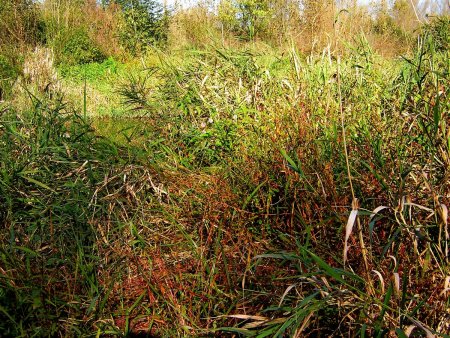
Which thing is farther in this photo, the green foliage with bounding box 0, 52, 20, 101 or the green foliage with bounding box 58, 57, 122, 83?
the green foliage with bounding box 58, 57, 122, 83

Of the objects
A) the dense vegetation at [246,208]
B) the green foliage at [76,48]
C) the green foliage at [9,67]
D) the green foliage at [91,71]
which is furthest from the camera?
the green foliage at [76,48]

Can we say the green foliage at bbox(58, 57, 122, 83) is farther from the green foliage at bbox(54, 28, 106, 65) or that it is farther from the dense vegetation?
the dense vegetation

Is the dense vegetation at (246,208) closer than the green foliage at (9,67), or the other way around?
the dense vegetation at (246,208)

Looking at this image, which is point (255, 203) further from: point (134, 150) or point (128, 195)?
point (134, 150)

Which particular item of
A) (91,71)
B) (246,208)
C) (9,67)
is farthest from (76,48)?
(246,208)

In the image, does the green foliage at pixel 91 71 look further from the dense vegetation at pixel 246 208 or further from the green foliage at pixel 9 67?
the dense vegetation at pixel 246 208

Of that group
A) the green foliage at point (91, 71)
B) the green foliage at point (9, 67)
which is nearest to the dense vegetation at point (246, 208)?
the green foliage at point (9, 67)

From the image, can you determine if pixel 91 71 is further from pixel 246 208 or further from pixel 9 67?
pixel 246 208

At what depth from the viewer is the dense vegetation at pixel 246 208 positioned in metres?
1.83

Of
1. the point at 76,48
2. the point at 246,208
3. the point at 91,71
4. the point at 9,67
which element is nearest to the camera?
the point at 246,208

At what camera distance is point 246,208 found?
2666mm

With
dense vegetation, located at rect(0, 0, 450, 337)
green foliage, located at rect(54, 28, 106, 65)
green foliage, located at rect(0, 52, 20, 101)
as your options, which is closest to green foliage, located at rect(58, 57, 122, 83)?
green foliage, located at rect(54, 28, 106, 65)

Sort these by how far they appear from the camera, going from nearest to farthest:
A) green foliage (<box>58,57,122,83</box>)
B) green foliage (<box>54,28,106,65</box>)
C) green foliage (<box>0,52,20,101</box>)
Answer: green foliage (<box>0,52,20,101</box>) → green foliage (<box>58,57,122,83</box>) → green foliage (<box>54,28,106,65</box>)

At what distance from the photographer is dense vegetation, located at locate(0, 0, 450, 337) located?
183cm
